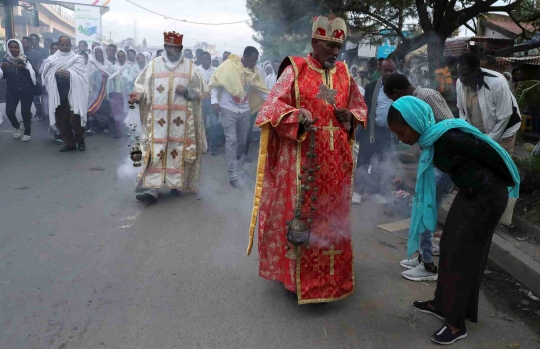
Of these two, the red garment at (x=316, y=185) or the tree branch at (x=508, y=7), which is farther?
the tree branch at (x=508, y=7)

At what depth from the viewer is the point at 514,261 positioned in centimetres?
443

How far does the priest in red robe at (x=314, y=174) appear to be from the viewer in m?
3.47

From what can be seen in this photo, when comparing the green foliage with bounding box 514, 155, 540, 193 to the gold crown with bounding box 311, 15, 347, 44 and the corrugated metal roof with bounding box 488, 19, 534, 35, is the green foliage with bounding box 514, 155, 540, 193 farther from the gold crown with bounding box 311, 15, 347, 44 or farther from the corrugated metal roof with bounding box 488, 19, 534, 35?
the corrugated metal roof with bounding box 488, 19, 534, 35

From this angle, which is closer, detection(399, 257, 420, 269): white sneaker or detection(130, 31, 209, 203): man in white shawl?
detection(399, 257, 420, 269): white sneaker

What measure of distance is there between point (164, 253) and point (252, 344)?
1.76m

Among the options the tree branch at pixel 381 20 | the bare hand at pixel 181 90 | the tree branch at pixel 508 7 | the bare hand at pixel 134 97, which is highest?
the tree branch at pixel 508 7

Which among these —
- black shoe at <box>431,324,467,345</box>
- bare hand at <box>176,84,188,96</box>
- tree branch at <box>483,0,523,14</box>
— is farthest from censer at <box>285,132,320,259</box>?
tree branch at <box>483,0,523,14</box>

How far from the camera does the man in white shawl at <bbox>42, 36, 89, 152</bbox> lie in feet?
29.9

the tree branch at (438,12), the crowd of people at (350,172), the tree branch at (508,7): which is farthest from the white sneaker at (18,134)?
the tree branch at (508,7)

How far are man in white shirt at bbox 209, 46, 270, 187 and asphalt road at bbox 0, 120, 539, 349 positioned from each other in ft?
4.21

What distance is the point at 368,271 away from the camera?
14.2ft

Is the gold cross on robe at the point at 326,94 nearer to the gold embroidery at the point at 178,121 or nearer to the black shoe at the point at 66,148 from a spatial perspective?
the gold embroidery at the point at 178,121

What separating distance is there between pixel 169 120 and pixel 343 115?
359 cm

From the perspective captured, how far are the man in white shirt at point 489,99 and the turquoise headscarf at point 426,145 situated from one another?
1622 mm
